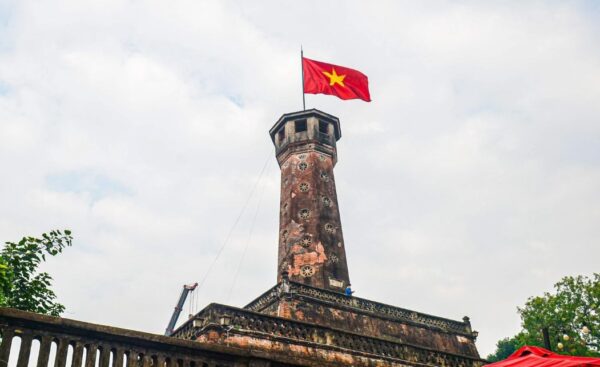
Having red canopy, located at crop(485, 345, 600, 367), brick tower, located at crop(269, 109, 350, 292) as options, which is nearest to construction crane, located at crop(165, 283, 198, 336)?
brick tower, located at crop(269, 109, 350, 292)

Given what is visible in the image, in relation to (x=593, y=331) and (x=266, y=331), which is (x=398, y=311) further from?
(x=593, y=331)

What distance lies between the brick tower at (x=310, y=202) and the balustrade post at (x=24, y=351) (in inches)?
706

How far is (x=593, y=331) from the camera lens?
24.9 metres

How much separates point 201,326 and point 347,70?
15.7 metres

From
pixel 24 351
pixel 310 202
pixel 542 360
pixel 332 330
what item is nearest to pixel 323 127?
pixel 310 202

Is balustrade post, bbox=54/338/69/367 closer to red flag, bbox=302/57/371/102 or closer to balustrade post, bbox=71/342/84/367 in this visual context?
balustrade post, bbox=71/342/84/367

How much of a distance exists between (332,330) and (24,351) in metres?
13.5

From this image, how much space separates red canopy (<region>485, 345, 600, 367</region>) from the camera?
6.58 metres

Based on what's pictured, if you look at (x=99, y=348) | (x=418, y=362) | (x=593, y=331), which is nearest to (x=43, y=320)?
(x=99, y=348)

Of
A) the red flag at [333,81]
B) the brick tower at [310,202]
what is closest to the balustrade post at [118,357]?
the brick tower at [310,202]

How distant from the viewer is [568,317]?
85.7ft

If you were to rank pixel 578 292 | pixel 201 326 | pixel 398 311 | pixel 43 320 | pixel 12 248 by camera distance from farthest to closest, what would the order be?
pixel 578 292 → pixel 398 311 → pixel 201 326 → pixel 12 248 → pixel 43 320

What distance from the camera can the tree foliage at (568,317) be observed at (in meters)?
24.9

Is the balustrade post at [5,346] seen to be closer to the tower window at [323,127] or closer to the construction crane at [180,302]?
the tower window at [323,127]
